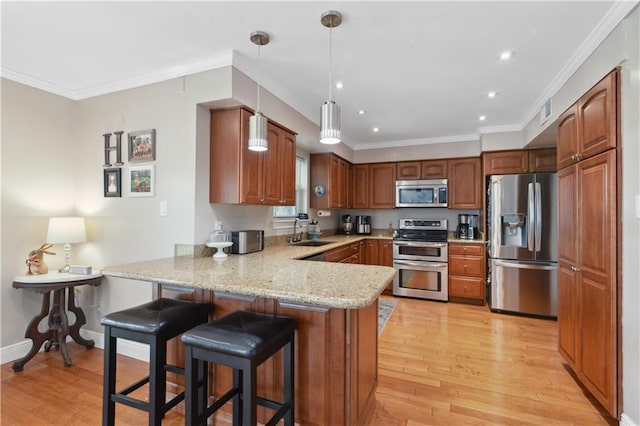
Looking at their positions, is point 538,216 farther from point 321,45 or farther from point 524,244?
point 321,45

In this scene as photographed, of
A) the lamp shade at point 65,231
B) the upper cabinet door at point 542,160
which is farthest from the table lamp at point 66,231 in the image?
the upper cabinet door at point 542,160

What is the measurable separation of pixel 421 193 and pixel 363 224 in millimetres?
1177

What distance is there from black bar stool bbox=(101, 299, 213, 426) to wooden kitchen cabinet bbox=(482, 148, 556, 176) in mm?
4222

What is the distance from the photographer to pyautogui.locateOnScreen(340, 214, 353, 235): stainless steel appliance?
543cm

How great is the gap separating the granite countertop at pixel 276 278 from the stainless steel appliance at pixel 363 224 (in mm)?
3349

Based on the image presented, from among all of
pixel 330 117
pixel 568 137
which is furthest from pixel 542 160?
pixel 330 117

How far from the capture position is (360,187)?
537 cm

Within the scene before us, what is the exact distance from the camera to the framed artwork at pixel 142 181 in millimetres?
2586

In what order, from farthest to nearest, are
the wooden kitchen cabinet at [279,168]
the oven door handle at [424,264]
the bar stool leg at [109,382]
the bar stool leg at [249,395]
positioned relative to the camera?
1. the oven door handle at [424,264]
2. the wooden kitchen cabinet at [279,168]
3. the bar stool leg at [109,382]
4. the bar stool leg at [249,395]

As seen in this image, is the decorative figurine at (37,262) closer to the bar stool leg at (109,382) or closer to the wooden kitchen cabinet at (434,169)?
the bar stool leg at (109,382)

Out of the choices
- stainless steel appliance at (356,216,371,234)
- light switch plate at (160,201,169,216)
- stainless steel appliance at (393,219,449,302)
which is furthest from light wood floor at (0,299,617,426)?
stainless steel appliance at (356,216,371,234)

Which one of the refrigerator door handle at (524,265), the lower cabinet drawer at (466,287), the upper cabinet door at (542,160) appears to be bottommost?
the lower cabinet drawer at (466,287)

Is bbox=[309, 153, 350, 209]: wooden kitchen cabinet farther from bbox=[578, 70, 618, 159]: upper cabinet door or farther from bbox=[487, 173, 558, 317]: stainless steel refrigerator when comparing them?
bbox=[578, 70, 618, 159]: upper cabinet door

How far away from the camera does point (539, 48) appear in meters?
2.22
